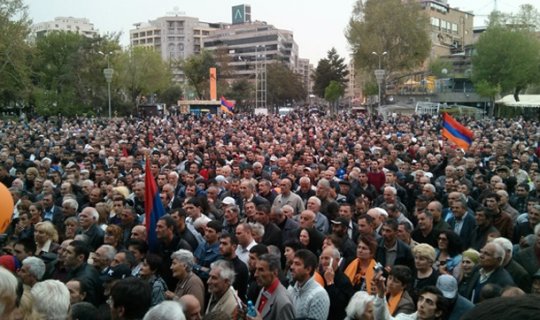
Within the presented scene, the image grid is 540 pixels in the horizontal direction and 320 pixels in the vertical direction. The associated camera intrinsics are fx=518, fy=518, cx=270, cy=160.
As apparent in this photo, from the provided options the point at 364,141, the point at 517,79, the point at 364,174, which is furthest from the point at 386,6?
the point at 364,174

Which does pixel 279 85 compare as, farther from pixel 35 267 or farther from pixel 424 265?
pixel 35 267

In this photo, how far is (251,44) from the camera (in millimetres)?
126875

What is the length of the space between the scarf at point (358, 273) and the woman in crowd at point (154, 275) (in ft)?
6.13

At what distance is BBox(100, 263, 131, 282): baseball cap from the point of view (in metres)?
4.94

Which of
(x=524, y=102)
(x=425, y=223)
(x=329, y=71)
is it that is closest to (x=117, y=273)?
(x=425, y=223)

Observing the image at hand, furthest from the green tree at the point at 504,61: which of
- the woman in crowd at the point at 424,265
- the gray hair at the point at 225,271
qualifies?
the gray hair at the point at 225,271

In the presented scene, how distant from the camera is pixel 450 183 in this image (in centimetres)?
930

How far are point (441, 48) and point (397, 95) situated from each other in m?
29.2

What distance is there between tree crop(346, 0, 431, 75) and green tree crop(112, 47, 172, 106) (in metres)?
24.3

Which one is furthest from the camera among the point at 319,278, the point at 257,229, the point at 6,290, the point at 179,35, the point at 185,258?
the point at 179,35

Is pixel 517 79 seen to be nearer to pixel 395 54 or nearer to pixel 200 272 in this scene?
pixel 395 54

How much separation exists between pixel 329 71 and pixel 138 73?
121 ft

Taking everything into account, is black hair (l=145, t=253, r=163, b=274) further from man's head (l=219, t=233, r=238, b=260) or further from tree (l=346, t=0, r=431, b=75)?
tree (l=346, t=0, r=431, b=75)

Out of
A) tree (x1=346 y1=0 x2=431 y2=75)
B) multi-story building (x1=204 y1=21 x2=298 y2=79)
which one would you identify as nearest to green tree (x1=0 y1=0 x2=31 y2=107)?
tree (x1=346 y1=0 x2=431 y2=75)
